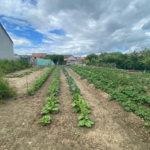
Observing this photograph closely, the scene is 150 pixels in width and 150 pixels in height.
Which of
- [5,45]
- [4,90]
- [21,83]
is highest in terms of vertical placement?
[5,45]

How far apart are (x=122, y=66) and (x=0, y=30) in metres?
33.2

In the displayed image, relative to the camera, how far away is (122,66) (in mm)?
29094

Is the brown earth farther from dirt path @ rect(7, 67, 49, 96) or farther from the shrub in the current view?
dirt path @ rect(7, 67, 49, 96)

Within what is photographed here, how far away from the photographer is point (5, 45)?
20766mm

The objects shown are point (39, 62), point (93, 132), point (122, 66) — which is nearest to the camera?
point (93, 132)

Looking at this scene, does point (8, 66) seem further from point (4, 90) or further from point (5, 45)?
point (4, 90)

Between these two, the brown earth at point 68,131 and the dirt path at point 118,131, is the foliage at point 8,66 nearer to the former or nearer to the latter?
the brown earth at point 68,131

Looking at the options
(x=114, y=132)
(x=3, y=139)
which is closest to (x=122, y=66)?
(x=114, y=132)

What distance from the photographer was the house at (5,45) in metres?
19.7

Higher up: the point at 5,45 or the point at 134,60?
the point at 5,45

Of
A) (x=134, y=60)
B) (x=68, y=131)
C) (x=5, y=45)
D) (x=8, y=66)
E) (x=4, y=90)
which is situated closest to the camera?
(x=68, y=131)

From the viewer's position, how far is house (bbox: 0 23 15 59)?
19.7 m

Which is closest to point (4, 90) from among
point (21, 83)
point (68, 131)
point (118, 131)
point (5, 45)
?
point (21, 83)

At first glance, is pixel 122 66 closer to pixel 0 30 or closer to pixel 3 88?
pixel 3 88
